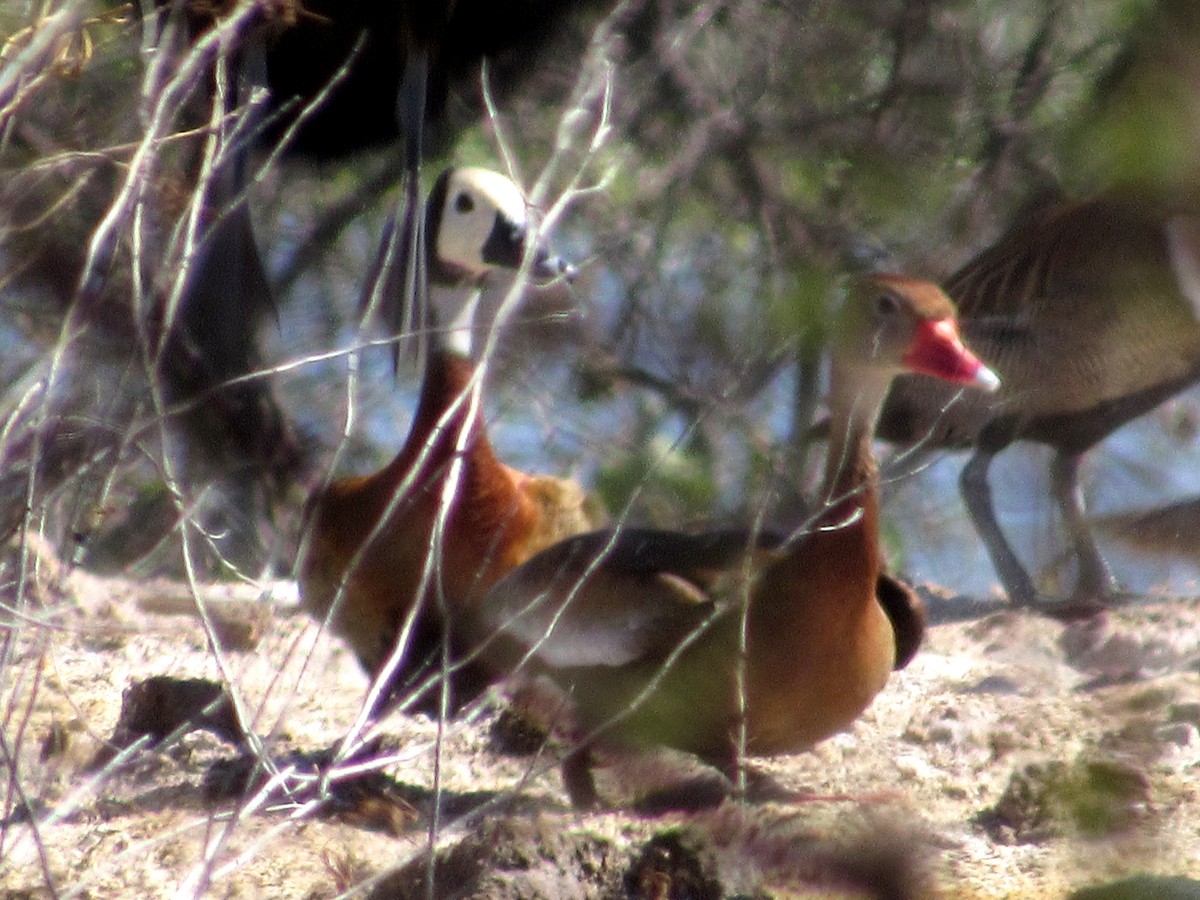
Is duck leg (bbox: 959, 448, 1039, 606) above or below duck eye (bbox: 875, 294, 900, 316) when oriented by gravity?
below

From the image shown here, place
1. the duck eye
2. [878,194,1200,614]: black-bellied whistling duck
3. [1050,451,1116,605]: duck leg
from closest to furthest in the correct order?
1. [1050,451,1116,605]: duck leg
2. the duck eye
3. [878,194,1200,614]: black-bellied whistling duck

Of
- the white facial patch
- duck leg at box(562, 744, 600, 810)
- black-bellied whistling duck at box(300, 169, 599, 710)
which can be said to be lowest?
duck leg at box(562, 744, 600, 810)

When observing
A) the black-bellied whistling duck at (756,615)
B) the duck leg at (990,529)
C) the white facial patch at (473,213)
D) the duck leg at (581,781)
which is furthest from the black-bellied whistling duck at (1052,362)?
the white facial patch at (473,213)

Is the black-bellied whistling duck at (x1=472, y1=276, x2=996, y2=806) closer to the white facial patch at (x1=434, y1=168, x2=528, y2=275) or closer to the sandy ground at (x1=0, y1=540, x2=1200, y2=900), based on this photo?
the sandy ground at (x1=0, y1=540, x2=1200, y2=900)

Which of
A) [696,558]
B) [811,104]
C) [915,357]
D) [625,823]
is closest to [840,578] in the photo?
[696,558]

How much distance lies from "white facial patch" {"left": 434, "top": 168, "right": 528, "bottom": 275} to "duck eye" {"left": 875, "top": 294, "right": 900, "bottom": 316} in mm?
1022

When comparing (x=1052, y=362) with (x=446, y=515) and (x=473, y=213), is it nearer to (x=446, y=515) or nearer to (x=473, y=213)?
(x=473, y=213)

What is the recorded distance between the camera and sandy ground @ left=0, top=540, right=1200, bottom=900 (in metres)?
1.86

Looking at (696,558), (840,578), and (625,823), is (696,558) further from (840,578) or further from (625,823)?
(625,823)

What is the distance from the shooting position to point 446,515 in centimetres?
278

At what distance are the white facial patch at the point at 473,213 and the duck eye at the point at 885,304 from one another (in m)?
1.02

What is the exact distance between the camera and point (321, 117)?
3.78 meters

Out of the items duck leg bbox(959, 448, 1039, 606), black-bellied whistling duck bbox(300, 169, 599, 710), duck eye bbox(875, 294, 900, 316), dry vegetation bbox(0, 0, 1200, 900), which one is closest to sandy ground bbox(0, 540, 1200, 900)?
dry vegetation bbox(0, 0, 1200, 900)

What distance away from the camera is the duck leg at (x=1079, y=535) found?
5.96 feet
